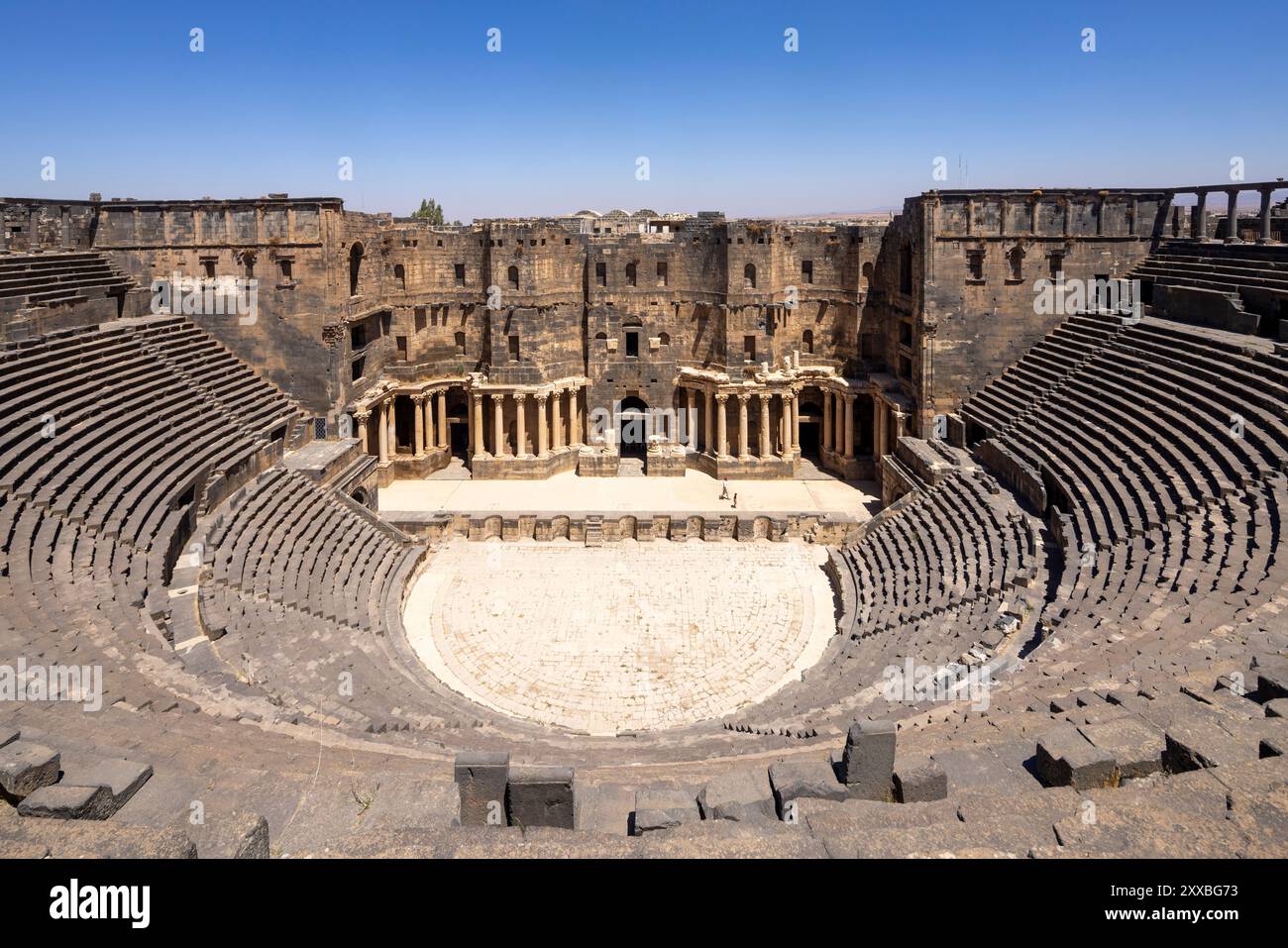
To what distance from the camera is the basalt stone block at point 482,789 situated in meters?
9.94

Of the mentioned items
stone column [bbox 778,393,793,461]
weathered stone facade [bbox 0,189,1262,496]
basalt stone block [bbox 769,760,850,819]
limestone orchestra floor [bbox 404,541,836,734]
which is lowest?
limestone orchestra floor [bbox 404,541,836,734]

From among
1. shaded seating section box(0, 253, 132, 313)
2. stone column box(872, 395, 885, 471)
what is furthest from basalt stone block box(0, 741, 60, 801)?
stone column box(872, 395, 885, 471)

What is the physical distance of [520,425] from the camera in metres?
38.2

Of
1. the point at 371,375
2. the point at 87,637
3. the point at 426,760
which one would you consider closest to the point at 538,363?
the point at 371,375

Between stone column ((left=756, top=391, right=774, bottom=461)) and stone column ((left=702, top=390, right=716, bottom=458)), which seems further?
stone column ((left=702, top=390, right=716, bottom=458))

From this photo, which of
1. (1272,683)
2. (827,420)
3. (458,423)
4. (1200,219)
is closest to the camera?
(1272,683)

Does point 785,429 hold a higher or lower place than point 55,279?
lower

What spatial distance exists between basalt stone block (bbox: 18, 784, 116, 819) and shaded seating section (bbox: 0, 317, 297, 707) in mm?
5232

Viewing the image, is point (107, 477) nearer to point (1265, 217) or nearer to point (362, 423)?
point (362, 423)

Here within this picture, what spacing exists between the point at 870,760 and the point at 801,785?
841 mm

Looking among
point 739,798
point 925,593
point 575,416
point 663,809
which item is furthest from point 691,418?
point 663,809

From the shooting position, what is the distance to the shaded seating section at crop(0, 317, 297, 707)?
52.5 feet

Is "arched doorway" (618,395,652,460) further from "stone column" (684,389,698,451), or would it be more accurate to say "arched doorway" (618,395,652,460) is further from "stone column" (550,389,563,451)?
"stone column" (550,389,563,451)
